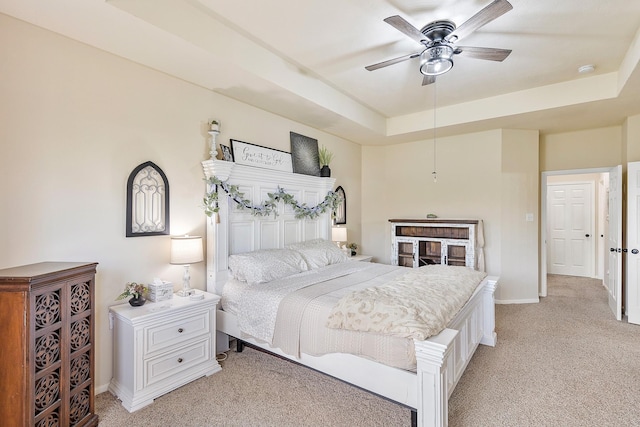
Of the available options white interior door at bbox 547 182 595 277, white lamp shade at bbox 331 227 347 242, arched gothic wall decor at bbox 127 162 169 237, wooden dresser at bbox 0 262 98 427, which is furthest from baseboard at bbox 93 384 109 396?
white interior door at bbox 547 182 595 277

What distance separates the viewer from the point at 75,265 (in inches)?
79.7

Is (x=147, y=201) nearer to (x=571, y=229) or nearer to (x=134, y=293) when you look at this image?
(x=134, y=293)

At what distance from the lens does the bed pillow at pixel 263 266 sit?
3.07 meters

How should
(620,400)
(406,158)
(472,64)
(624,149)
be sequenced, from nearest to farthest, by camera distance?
(620,400)
(472,64)
(624,149)
(406,158)

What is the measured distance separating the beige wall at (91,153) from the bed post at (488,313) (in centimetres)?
297

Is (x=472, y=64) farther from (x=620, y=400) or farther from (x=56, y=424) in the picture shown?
(x=56, y=424)

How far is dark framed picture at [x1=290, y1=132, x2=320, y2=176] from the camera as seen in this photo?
14.3 feet

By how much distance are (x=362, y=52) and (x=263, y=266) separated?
2.34 metres

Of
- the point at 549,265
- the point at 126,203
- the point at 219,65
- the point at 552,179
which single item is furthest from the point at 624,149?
the point at 126,203

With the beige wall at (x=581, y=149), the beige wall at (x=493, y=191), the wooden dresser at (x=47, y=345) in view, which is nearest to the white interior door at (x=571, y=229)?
the beige wall at (x=581, y=149)

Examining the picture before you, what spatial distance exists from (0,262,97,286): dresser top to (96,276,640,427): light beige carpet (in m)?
1.09

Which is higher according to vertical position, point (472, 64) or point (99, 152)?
Result: point (472, 64)

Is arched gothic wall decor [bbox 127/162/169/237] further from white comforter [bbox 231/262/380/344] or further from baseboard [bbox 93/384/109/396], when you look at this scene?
baseboard [bbox 93/384/109/396]

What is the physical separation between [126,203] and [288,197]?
1857mm
